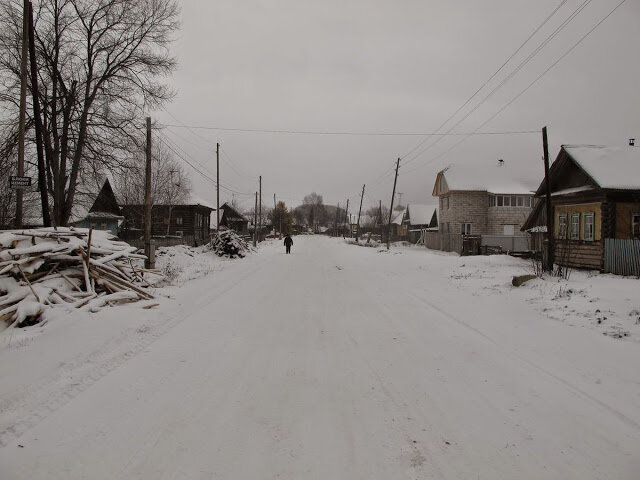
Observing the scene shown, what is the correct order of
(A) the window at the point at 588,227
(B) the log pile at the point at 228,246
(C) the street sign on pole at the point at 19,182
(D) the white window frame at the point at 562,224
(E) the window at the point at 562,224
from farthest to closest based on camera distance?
(B) the log pile at the point at 228,246 → (E) the window at the point at 562,224 → (D) the white window frame at the point at 562,224 → (A) the window at the point at 588,227 → (C) the street sign on pole at the point at 19,182

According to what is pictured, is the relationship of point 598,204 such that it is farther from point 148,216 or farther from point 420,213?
point 420,213

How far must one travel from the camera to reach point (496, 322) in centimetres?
812

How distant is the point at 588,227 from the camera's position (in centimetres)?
1809

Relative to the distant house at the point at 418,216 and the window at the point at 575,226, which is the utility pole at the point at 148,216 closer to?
the window at the point at 575,226

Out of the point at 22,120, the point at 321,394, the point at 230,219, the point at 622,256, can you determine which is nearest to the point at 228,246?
the point at 22,120

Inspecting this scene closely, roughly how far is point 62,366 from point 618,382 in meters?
6.96

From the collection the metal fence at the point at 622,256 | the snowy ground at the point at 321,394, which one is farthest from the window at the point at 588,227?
the snowy ground at the point at 321,394

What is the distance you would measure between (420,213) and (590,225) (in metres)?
44.9

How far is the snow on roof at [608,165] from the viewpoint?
16484mm

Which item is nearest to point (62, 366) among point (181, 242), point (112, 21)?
point (112, 21)

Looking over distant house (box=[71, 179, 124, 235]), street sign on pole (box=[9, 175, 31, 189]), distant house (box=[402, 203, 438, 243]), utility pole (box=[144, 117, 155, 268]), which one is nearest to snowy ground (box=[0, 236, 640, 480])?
street sign on pole (box=[9, 175, 31, 189])

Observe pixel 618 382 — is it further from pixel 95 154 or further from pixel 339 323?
pixel 95 154

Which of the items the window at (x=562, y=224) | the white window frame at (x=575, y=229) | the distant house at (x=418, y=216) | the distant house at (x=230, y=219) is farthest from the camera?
the distant house at (x=230, y=219)

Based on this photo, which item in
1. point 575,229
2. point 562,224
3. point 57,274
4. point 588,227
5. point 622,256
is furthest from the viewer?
point 562,224
